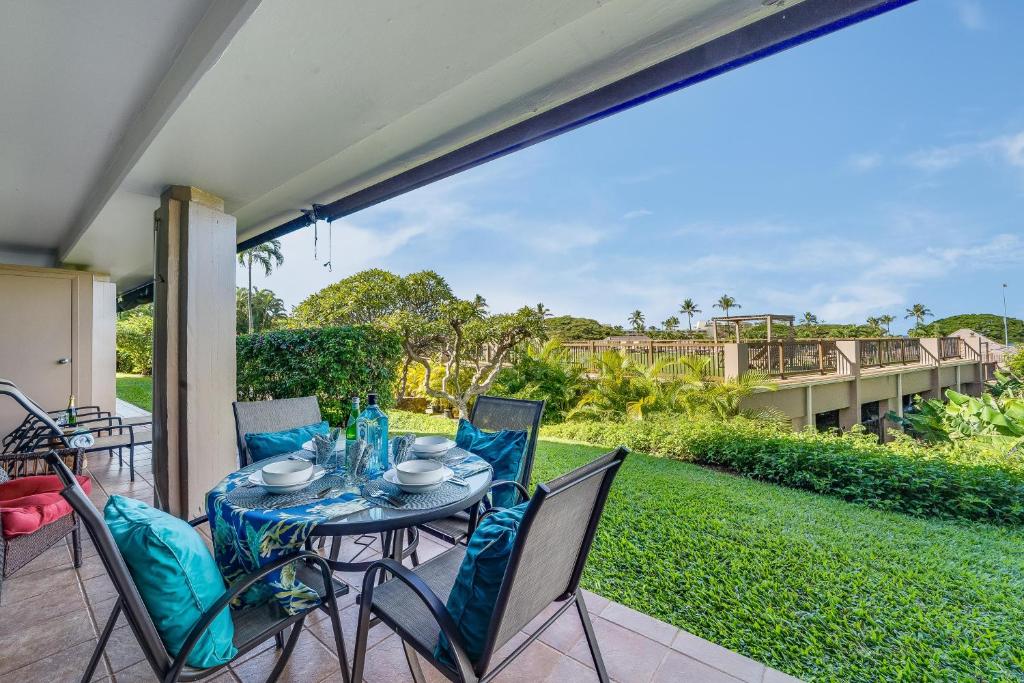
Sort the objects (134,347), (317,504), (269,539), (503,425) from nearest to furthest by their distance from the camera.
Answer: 1. (269,539)
2. (317,504)
3. (503,425)
4. (134,347)

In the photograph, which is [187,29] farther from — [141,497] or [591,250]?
[591,250]

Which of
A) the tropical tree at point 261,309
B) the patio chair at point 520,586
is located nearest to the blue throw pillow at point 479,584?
the patio chair at point 520,586

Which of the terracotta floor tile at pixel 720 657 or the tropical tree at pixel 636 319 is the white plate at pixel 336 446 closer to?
the terracotta floor tile at pixel 720 657

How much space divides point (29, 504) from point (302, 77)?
2.65 m

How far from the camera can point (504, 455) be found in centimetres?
240

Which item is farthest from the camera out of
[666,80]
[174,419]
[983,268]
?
[983,268]

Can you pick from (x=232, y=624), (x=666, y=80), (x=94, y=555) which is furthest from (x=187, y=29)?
(x=94, y=555)

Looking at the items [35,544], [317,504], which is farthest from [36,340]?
[317,504]

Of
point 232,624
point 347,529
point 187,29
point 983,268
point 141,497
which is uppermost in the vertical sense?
point 983,268

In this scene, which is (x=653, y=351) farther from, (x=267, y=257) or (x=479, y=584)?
(x=267, y=257)

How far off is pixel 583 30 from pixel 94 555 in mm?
4215

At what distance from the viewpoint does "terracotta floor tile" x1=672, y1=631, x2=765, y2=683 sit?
1727mm

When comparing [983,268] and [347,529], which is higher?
[983,268]

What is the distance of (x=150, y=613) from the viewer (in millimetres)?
1140
